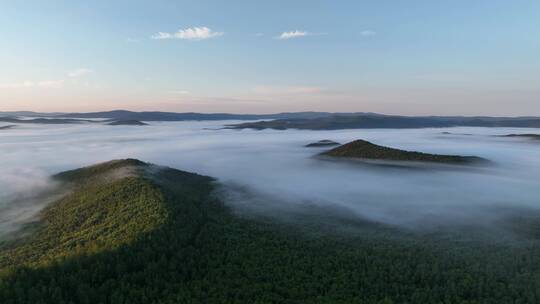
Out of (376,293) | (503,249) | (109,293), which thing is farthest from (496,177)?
(109,293)

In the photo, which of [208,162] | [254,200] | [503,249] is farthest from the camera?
[208,162]

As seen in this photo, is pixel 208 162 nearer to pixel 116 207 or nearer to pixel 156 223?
pixel 116 207

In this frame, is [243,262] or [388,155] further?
[388,155]

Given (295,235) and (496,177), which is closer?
(295,235)

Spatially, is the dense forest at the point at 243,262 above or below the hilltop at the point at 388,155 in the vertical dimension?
below

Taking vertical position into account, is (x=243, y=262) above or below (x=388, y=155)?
below
